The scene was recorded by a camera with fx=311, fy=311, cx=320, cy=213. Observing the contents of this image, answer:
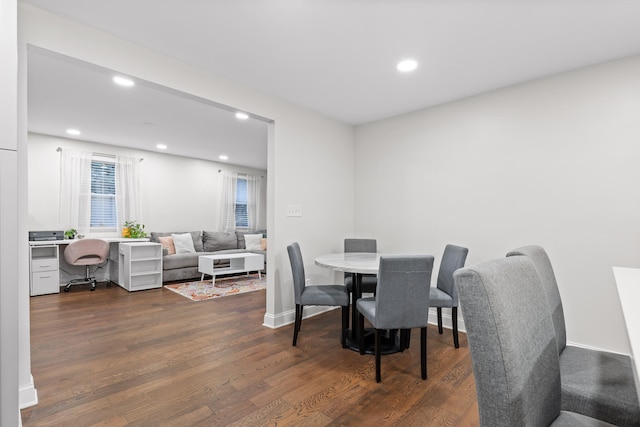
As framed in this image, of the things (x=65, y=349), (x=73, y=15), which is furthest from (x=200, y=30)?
(x=65, y=349)

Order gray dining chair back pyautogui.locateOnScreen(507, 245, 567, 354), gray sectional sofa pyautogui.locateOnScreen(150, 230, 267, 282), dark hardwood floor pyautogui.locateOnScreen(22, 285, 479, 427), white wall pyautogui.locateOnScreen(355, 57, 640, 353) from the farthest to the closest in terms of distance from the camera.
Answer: gray sectional sofa pyautogui.locateOnScreen(150, 230, 267, 282), white wall pyautogui.locateOnScreen(355, 57, 640, 353), dark hardwood floor pyautogui.locateOnScreen(22, 285, 479, 427), gray dining chair back pyautogui.locateOnScreen(507, 245, 567, 354)

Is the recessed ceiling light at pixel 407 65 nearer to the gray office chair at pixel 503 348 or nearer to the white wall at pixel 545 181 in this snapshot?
the white wall at pixel 545 181

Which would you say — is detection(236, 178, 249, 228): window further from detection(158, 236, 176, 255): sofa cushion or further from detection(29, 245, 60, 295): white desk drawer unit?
detection(29, 245, 60, 295): white desk drawer unit

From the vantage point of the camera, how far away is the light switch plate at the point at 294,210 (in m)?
3.44

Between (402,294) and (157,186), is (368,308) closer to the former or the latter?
(402,294)

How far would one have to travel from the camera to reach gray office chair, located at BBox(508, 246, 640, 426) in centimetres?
103

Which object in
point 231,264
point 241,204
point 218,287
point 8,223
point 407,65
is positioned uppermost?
point 407,65

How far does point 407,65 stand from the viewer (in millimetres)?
2639

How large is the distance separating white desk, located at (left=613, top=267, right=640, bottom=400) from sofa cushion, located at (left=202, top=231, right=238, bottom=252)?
6.39 metres

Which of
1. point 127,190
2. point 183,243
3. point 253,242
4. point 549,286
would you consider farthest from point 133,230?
point 549,286

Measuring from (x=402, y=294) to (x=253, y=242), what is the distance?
5.38 m

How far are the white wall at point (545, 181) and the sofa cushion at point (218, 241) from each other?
14.0ft

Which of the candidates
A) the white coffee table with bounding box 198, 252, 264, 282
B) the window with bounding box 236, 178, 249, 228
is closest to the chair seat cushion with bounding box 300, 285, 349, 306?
the white coffee table with bounding box 198, 252, 264, 282

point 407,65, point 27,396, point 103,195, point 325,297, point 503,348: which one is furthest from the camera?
point 103,195
